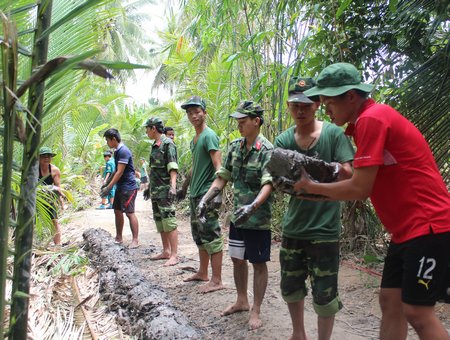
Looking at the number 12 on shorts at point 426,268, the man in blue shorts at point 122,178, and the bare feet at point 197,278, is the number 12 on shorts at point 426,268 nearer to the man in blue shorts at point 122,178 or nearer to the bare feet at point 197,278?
the bare feet at point 197,278

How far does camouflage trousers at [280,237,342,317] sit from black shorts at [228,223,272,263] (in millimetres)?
495

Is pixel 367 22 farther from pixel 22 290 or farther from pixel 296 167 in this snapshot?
pixel 22 290

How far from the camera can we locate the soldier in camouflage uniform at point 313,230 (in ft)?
8.30

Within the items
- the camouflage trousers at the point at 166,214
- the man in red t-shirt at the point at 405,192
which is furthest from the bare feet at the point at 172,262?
the man in red t-shirt at the point at 405,192

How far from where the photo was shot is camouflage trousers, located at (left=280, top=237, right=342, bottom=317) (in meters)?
2.52

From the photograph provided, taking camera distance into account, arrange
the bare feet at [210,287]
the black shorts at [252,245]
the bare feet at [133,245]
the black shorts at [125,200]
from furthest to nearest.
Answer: the bare feet at [133,245], the black shorts at [125,200], the bare feet at [210,287], the black shorts at [252,245]

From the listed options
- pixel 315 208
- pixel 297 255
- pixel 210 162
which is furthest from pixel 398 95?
pixel 210 162

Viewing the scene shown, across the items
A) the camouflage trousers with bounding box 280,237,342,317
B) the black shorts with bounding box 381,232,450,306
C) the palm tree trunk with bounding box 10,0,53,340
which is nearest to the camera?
the palm tree trunk with bounding box 10,0,53,340

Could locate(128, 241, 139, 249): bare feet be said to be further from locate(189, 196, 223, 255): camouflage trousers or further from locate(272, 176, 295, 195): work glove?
locate(272, 176, 295, 195): work glove

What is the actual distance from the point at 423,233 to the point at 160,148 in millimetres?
3863

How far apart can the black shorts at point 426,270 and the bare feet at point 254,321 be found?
1.53m

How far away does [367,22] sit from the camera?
386 centimetres

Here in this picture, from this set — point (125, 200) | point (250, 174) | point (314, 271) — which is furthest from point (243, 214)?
point (125, 200)

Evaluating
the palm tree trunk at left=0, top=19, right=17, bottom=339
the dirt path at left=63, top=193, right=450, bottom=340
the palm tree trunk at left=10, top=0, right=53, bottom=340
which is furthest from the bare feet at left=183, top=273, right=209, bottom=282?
the palm tree trunk at left=0, top=19, right=17, bottom=339
